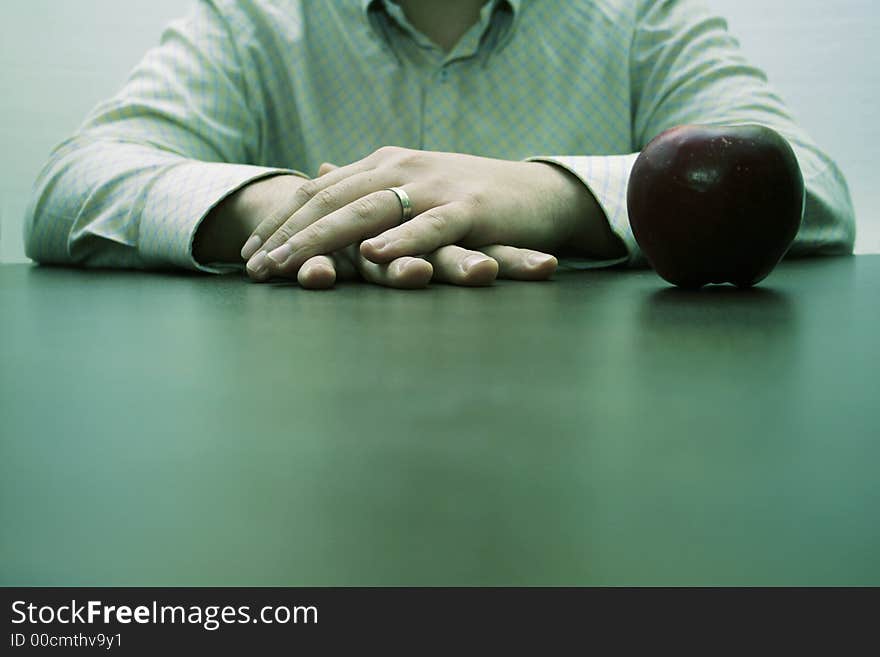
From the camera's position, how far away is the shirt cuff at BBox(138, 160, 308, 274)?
761 mm

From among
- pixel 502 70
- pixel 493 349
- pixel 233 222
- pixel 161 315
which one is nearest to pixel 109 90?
pixel 502 70

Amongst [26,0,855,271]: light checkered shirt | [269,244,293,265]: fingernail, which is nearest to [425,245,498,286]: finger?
[269,244,293,265]: fingernail

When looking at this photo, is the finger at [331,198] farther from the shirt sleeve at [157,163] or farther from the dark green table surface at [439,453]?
the dark green table surface at [439,453]

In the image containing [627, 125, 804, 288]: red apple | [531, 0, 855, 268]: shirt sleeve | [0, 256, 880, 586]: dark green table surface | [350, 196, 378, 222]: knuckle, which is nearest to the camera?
[0, 256, 880, 586]: dark green table surface

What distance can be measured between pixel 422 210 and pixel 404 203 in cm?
2

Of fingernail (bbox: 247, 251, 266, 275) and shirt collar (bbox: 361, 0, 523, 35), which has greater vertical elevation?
shirt collar (bbox: 361, 0, 523, 35)

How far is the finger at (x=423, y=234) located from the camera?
1.99 ft

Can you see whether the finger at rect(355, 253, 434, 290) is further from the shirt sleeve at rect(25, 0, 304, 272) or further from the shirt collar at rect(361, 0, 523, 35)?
the shirt collar at rect(361, 0, 523, 35)

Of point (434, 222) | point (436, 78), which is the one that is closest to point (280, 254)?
point (434, 222)

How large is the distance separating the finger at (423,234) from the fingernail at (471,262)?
0.05 m

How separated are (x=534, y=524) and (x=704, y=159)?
0.46 meters
